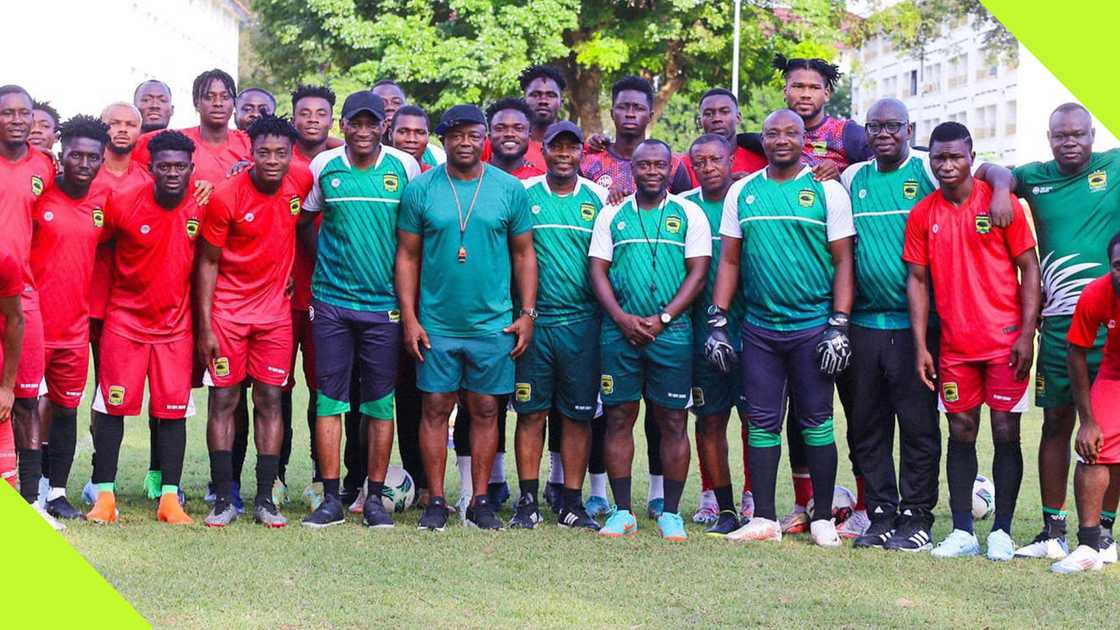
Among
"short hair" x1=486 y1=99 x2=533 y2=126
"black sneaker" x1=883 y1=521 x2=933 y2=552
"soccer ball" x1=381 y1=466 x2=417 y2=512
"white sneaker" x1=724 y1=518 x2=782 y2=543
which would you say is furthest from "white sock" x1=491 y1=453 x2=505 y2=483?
"black sneaker" x1=883 y1=521 x2=933 y2=552

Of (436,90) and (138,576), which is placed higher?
(436,90)

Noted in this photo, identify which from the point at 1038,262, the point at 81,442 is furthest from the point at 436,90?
the point at 1038,262

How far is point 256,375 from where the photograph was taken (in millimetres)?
8891

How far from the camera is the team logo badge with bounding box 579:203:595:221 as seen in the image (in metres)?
9.02

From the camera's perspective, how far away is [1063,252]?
8.34 meters

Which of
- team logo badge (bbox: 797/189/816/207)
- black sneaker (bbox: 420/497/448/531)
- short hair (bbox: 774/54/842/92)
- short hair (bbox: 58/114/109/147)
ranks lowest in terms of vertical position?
black sneaker (bbox: 420/497/448/531)

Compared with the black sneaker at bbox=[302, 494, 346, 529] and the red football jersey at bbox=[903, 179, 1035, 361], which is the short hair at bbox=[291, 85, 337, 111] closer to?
the black sneaker at bbox=[302, 494, 346, 529]

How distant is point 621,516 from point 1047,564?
2434mm

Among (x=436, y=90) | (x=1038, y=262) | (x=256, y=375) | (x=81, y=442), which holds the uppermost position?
(x=436, y=90)

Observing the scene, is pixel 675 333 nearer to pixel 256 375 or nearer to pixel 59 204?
pixel 256 375

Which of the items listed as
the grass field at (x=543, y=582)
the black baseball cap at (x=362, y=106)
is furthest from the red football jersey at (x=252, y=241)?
the grass field at (x=543, y=582)

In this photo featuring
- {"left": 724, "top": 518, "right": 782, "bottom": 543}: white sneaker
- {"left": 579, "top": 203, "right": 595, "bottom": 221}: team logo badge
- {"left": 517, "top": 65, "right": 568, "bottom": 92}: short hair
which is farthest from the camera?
{"left": 517, "top": 65, "right": 568, "bottom": 92}: short hair

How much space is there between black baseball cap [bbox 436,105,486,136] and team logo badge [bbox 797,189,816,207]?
1.91 m

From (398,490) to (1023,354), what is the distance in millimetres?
4029
